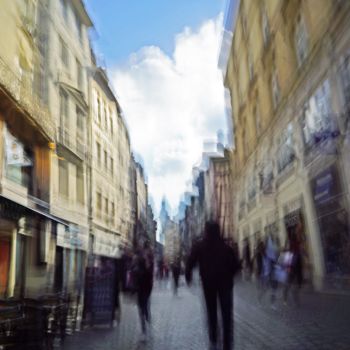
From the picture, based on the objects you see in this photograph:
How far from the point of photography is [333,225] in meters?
6.56

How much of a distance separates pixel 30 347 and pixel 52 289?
0.84 m

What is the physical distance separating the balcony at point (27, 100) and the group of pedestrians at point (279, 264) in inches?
199

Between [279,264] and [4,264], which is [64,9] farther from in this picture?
[279,264]

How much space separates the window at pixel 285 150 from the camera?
290 inches

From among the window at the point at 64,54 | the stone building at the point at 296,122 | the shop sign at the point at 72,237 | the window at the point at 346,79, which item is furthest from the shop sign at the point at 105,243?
the window at the point at 346,79

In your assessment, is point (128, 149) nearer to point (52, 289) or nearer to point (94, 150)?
point (94, 150)

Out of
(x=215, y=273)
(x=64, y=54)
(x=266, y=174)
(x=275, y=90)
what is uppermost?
(x=275, y=90)

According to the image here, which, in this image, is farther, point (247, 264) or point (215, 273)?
point (247, 264)

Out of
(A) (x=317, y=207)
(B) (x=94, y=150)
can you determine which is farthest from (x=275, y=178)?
(B) (x=94, y=150)

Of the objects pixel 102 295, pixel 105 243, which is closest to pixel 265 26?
pixel 105 243

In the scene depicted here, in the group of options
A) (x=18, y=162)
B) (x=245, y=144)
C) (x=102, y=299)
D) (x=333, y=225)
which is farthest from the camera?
(x=245, y=144)

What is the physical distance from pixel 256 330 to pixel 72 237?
2.74 m

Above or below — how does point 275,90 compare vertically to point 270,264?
above

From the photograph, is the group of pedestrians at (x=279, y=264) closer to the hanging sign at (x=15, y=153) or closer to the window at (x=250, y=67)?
the window at (x=250, y=67)
